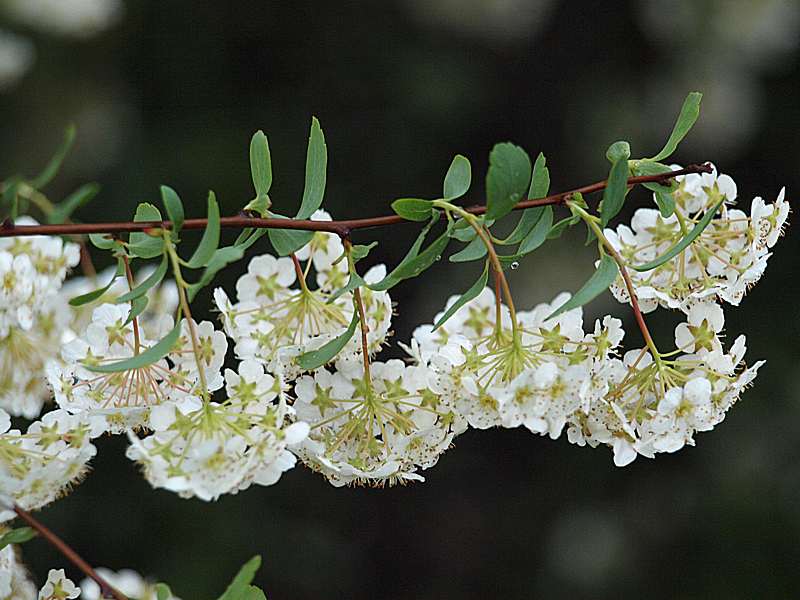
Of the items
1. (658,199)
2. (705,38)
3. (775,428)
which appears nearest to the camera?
(658,199)

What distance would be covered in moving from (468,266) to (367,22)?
35.1 inches

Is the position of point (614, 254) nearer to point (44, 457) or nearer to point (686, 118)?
point (686, 118)

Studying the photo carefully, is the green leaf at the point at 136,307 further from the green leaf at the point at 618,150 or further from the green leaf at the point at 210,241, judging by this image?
the green leaf at the point at 618,150

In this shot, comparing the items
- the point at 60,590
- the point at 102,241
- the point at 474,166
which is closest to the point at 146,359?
the point at 102,241

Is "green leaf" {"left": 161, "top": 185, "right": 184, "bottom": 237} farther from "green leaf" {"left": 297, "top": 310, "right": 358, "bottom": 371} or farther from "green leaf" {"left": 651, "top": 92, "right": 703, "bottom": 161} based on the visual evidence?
"green leaf" {"left": 651, "top": 92, "right": 703, "bottom": 161}

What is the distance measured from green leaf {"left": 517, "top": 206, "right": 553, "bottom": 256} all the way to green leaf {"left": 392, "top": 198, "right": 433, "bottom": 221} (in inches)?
3.1

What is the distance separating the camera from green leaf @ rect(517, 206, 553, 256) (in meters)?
0.83

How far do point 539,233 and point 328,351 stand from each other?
190mm

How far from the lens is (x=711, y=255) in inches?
35.6

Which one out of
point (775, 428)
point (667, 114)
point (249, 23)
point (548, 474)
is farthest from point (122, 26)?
point (775, 428)

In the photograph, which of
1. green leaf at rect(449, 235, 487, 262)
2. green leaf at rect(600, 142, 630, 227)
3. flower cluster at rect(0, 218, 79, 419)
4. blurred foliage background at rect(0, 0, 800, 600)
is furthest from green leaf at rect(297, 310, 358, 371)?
blurred foliage background at rect(0, 0, 800, 600)

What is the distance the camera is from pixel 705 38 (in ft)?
10.8

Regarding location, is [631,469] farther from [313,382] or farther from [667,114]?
[313,382]

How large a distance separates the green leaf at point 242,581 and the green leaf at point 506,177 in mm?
299
